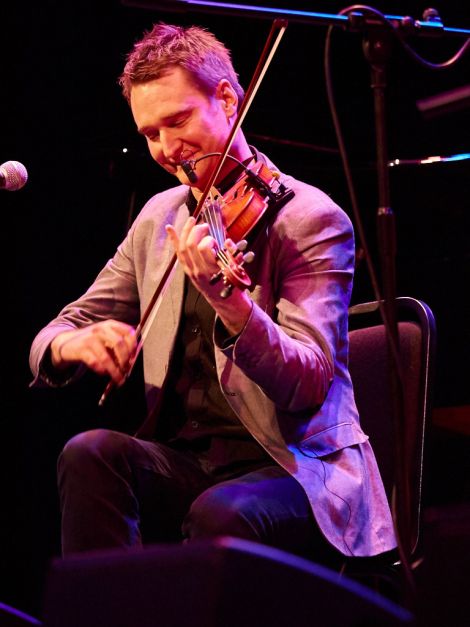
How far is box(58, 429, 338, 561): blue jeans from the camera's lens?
1823mm

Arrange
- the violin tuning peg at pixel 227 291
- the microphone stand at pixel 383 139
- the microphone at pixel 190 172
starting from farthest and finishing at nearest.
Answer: the microphone at pixel 190 172
the violin tuning peg at pixel 227 291
the microphone stand at pixel 383 139

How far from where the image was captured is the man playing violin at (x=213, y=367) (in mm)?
1852

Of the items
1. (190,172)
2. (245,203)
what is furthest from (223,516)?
(190,172)

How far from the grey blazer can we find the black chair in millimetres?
90

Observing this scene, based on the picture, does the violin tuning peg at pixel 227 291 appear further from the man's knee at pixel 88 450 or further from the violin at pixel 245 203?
the man's knee at pixel 88 450

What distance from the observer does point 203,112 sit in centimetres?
227

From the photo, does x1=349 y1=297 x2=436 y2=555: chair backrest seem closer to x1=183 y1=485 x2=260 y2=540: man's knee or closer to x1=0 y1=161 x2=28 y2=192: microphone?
x1=183 y1=485 x2=260 y2=540: man's knee

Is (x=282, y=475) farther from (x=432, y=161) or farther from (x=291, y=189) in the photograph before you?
(x=432, y=161)

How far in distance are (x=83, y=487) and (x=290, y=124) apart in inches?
88.4

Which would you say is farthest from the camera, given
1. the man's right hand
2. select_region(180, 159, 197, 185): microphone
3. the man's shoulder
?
the man's shoulder

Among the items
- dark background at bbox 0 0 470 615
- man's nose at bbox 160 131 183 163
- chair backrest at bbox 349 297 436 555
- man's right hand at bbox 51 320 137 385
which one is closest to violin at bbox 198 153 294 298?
man's nose at bbox 160 131 183 163

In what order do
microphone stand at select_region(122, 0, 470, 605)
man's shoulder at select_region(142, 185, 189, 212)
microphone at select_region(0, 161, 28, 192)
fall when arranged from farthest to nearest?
man's shoulder at select_region(142, 185, 189, 212), microphone at select_region(0, 161, 28, 192), microphone stand at select_region(122, 0, 470, 605)

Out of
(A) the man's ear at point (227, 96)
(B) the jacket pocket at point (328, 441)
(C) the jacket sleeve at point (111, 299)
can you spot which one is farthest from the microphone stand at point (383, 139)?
(C) the jacket sleeve at point (111, 299)

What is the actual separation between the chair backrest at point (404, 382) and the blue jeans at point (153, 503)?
0.31m
